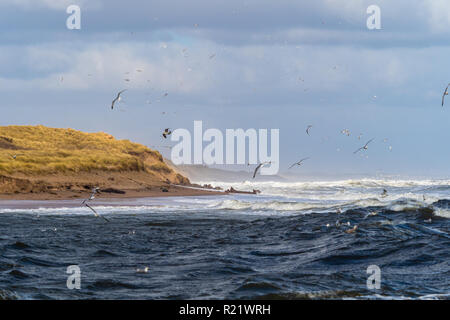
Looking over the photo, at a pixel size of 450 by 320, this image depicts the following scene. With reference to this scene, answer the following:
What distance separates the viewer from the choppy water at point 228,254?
14.6m

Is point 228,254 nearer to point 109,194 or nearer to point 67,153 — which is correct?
point 109,194

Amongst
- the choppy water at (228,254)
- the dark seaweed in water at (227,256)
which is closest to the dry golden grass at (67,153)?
the choppy water at (228,254)

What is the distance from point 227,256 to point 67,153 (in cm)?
5429

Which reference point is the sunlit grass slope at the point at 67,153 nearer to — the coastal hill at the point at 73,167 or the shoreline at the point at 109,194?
the coastal hill at the point at 73,167

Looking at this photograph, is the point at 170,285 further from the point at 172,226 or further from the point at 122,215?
the point at 122,215

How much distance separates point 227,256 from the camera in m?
20.0

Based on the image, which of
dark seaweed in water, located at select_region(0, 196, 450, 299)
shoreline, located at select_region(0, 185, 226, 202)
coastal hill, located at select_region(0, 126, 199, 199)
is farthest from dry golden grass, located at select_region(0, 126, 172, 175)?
dark seaweed in water, located at select_region(0, 196, 450, 299)

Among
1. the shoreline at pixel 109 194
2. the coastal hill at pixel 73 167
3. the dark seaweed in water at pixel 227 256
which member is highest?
the coastal hill at pixel 73 167

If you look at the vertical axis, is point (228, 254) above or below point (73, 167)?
below

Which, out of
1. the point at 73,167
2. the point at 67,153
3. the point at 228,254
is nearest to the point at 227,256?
the point at 228,254

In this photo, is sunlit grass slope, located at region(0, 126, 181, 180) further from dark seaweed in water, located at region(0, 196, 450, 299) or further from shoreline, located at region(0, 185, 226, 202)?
dark seaweed in water, located at region(0, 196, 450, 299)

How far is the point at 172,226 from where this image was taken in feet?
98.1

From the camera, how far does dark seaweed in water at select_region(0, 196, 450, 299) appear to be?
575 inches
